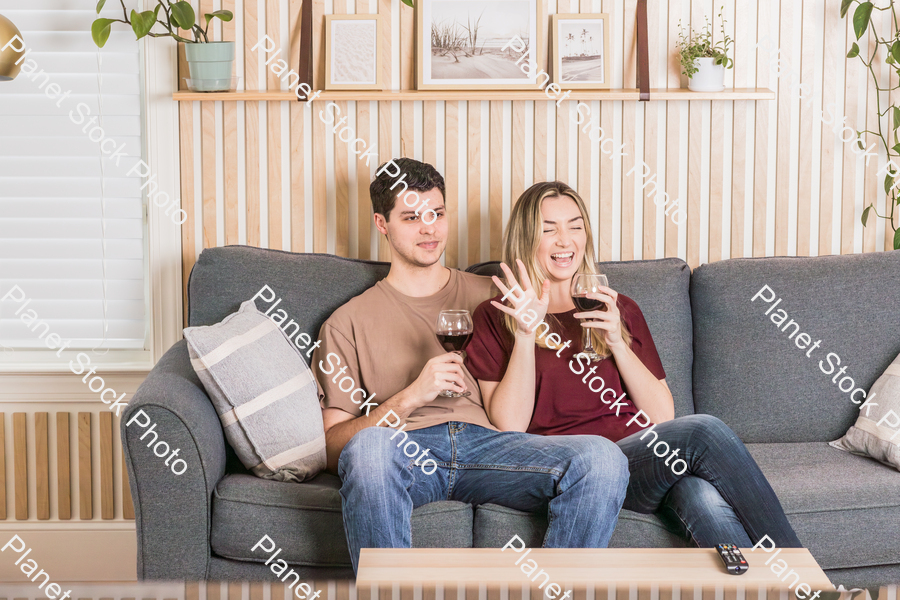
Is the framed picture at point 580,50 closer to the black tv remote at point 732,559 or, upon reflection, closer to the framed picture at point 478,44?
the framed picture at point 478,44

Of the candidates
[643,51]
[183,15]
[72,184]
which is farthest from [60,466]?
[643,51]

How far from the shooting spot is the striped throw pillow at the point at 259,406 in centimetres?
186

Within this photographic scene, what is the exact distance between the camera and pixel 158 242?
256cm

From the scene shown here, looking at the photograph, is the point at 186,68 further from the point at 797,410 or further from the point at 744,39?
the point at 797,410

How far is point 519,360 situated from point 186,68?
1508mm

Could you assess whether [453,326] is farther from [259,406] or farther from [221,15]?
[221,15]

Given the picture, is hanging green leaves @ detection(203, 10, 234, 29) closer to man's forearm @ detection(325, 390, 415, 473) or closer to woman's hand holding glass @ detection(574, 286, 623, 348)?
man's forearm @ detection(325, 390, 415, 473)

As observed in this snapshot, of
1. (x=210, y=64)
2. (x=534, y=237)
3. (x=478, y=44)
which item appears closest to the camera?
(x=534, y=237)

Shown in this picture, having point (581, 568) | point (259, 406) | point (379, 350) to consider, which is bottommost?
point (581, 568)

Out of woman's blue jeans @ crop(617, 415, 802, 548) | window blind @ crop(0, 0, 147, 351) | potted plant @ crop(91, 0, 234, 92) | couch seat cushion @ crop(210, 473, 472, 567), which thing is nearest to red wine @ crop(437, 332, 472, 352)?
couch seat cushion @ crop(210, 473, 472, 567)

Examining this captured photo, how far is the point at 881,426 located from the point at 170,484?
1822mm

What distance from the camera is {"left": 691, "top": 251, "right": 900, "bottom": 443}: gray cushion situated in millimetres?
2221

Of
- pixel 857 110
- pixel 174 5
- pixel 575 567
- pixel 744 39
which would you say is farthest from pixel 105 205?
pixel 857 110

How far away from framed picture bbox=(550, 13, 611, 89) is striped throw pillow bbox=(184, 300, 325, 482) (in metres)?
1.33
